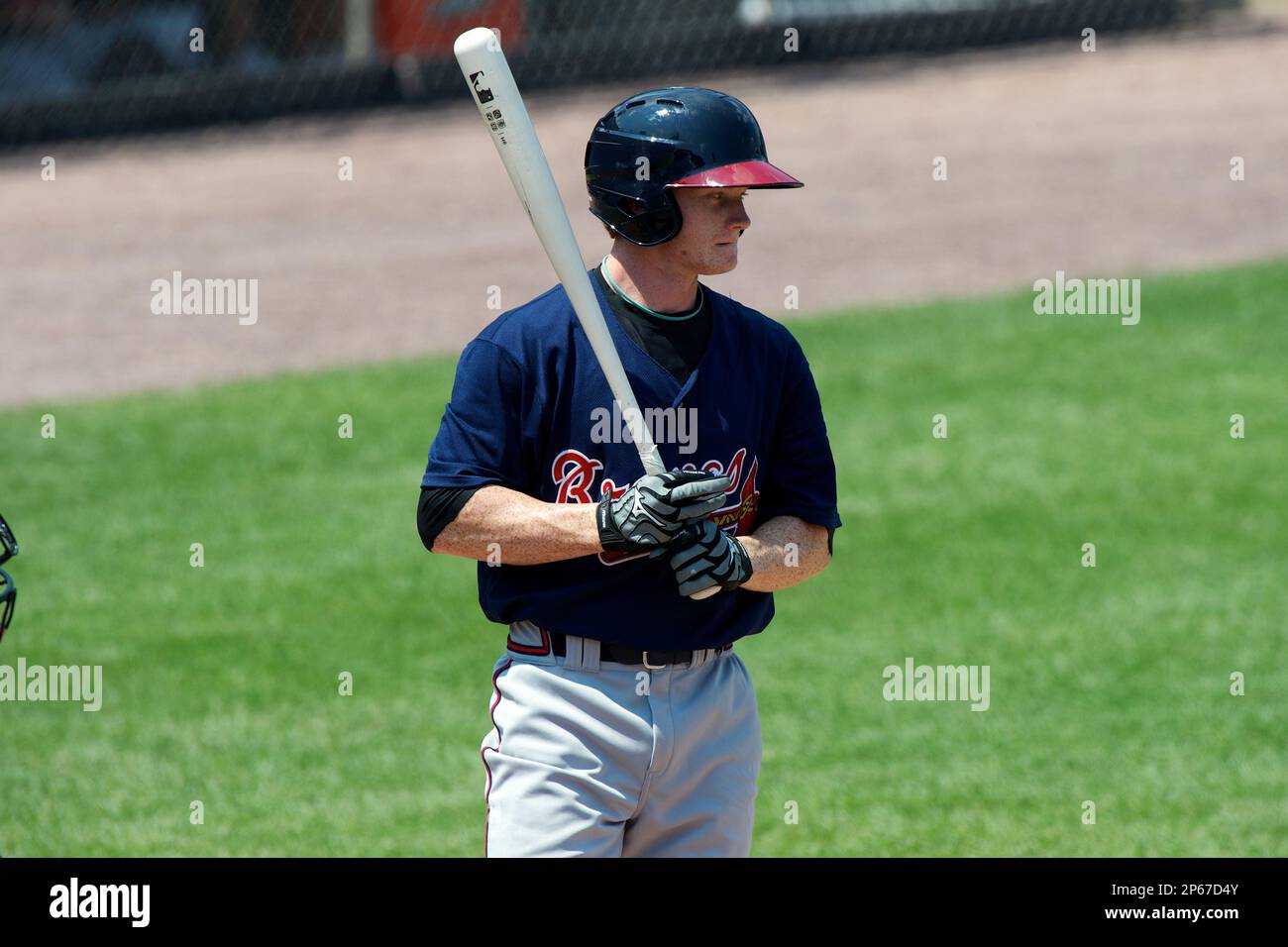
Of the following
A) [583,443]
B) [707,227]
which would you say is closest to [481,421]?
[583,443]

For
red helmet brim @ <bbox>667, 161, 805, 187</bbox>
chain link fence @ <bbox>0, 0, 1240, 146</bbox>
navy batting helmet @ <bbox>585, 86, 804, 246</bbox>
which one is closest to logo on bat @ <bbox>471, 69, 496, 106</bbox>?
navy batting helmet @ <bbox>585, 86, 804, 246</bbox>

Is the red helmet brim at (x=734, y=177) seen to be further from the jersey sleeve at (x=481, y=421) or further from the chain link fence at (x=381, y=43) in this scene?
the chain link fence at (x=381, y=43)

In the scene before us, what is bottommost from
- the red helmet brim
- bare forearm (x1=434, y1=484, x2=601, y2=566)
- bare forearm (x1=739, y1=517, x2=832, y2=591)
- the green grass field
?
the green grass field

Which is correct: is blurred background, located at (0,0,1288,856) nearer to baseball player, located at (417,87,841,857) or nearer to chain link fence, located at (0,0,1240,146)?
chain link fence, located at (0,0,1240,146)

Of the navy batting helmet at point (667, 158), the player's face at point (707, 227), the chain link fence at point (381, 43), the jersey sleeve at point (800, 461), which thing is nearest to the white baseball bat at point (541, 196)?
the navy batting helmet at point (667, 158)

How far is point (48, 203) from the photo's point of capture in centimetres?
1408

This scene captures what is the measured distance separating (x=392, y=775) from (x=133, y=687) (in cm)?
126

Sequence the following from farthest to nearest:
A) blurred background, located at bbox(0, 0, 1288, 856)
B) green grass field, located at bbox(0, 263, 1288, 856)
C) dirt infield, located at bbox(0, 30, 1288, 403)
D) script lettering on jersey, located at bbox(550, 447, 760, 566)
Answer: dirt infield, located at bbox(0, 30, 1288, 403)
blurred background, located at bbox(0, 0, 1288, 856)
green grass field, located at bbox(0, 263, 1288, 856)
script lettering on jersey, located at bbox(550, 447, 760, 566)

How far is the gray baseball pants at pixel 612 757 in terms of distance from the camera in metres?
3.61

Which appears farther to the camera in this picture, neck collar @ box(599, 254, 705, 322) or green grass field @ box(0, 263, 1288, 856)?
green grass field @ box(0, 263, 1288, 856)

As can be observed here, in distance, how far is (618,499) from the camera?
11.5ft

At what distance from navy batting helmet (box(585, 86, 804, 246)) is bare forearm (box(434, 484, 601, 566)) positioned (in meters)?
0.56

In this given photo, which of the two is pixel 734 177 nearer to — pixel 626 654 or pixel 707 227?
pixel 707 227

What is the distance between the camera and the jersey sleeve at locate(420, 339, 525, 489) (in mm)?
3590
